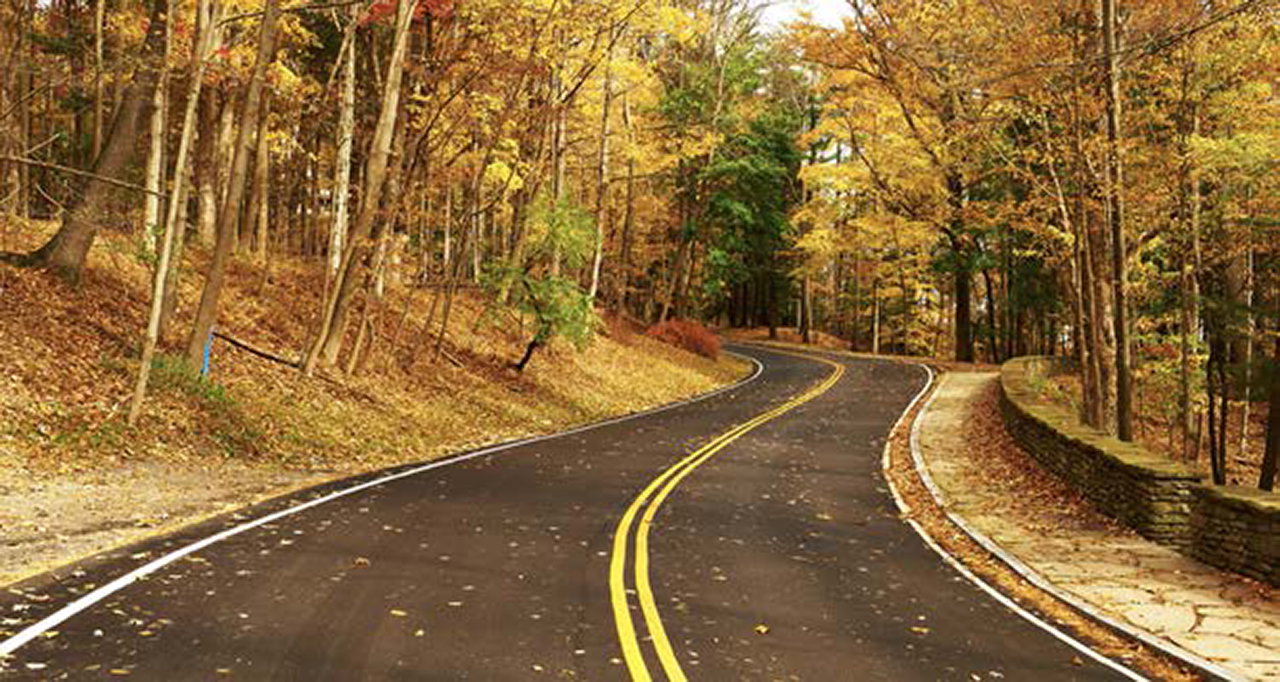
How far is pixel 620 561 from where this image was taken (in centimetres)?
915

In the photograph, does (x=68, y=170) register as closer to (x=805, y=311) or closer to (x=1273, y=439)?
(x=1273, y=439)

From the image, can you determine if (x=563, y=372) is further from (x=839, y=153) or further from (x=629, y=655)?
(x=839, y=153)

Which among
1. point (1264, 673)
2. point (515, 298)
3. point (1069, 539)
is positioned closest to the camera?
point (1264, 673)

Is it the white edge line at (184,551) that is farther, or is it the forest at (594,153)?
the forest at (594,153)

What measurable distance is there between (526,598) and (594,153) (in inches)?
1454

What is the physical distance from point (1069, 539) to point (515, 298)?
16841 mm

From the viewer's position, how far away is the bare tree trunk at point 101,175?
53.2ft

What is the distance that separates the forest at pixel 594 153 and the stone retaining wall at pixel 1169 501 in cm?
326

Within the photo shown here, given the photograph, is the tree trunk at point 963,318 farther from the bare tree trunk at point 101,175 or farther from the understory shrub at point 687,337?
the bare tree trunk at point 101,175

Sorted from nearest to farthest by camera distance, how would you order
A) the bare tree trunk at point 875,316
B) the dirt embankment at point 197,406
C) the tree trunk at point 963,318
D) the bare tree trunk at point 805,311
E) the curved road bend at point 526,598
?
the curved road bend at point 526,598, the dirt embankment at point 197,406, the tree trunk at point 963,318, the bare tree trunk at point 875,316, the bare tree trunk at point 805,311

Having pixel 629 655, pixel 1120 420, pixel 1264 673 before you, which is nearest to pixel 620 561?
pixel 629 655

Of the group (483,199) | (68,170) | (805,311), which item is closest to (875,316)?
(805,311)

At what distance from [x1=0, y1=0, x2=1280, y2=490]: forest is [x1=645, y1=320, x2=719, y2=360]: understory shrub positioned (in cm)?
533

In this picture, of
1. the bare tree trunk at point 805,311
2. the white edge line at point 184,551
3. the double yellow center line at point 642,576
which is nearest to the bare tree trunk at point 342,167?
the white edge line at point 184,551
